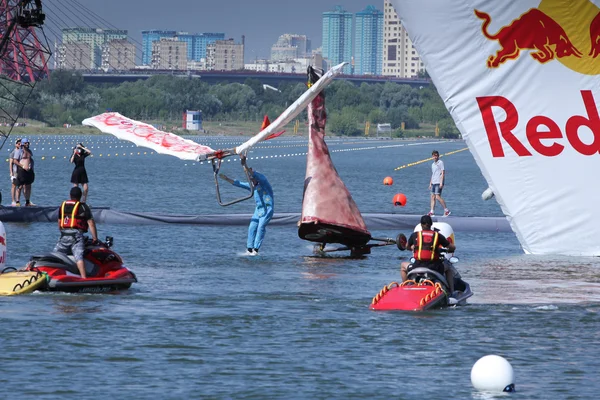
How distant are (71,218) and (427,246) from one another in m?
5.98

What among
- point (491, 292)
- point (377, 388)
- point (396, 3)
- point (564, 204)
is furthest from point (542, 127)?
point (377, 388)

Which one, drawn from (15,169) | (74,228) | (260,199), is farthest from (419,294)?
(15,169)

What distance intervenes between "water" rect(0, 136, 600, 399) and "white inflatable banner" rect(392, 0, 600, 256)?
1.34 m

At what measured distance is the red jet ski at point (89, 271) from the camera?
2212 cm

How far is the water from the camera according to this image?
1708cm

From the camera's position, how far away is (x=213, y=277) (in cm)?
2578

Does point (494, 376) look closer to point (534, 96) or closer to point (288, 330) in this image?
point (288, 330)

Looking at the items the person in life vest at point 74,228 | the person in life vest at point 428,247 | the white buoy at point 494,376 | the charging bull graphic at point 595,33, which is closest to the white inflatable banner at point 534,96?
the charging bull graphic at point 595,33

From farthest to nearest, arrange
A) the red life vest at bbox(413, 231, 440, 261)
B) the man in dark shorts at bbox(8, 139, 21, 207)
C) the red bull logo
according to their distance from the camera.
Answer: the man in dark shorts at bbox(8, 139, 21, 207) → the red bull logo → the red life vest at bbox(413, 231, 440, 261)

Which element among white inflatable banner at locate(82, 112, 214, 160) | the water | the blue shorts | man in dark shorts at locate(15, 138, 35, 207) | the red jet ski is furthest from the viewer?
the blue shorts

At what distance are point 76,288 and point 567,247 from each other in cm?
1158

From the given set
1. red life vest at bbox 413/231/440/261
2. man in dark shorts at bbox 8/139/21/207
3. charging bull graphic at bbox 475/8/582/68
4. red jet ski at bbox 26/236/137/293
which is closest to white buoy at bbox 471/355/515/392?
red life vest at bbox 413/231/440/261

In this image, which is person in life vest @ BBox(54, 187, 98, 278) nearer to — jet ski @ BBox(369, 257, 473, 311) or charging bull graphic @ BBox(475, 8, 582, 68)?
jet ski @ BBox(369, 257, 473, 311)

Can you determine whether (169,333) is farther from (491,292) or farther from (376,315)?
(491,292)
